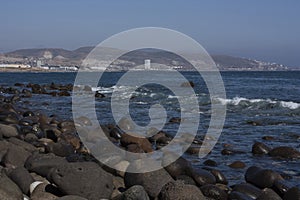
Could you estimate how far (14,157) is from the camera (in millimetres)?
6969

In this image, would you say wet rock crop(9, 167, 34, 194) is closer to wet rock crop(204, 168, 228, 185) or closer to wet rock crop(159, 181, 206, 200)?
wet rock crop(159, 181, 206, 200)

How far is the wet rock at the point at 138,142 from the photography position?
9.53 meters

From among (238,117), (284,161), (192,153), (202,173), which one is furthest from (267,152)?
(238,117)

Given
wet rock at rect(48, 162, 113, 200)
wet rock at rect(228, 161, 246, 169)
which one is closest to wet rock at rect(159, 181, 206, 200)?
wet rock at rect(48, 162, 113, 200)

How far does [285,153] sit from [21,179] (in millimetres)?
5786

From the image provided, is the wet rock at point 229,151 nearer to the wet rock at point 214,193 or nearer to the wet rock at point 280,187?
the wet rock at point 280,187

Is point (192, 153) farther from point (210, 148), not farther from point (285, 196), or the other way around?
point (285, 196)

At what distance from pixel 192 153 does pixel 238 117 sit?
792cm

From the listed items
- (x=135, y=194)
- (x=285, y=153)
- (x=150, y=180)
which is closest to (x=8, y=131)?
(x=150, y=180)

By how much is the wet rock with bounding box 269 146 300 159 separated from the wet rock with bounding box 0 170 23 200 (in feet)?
19.3

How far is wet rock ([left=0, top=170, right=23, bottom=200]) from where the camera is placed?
505 cm

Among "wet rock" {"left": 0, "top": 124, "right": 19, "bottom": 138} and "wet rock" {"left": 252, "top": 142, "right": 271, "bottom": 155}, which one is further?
"wet rock" {"left": 0, "top": 124, "right": 19, "bottom": 138}

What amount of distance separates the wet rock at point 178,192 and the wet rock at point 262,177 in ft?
6.12

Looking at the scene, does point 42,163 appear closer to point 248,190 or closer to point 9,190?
point 9,190
